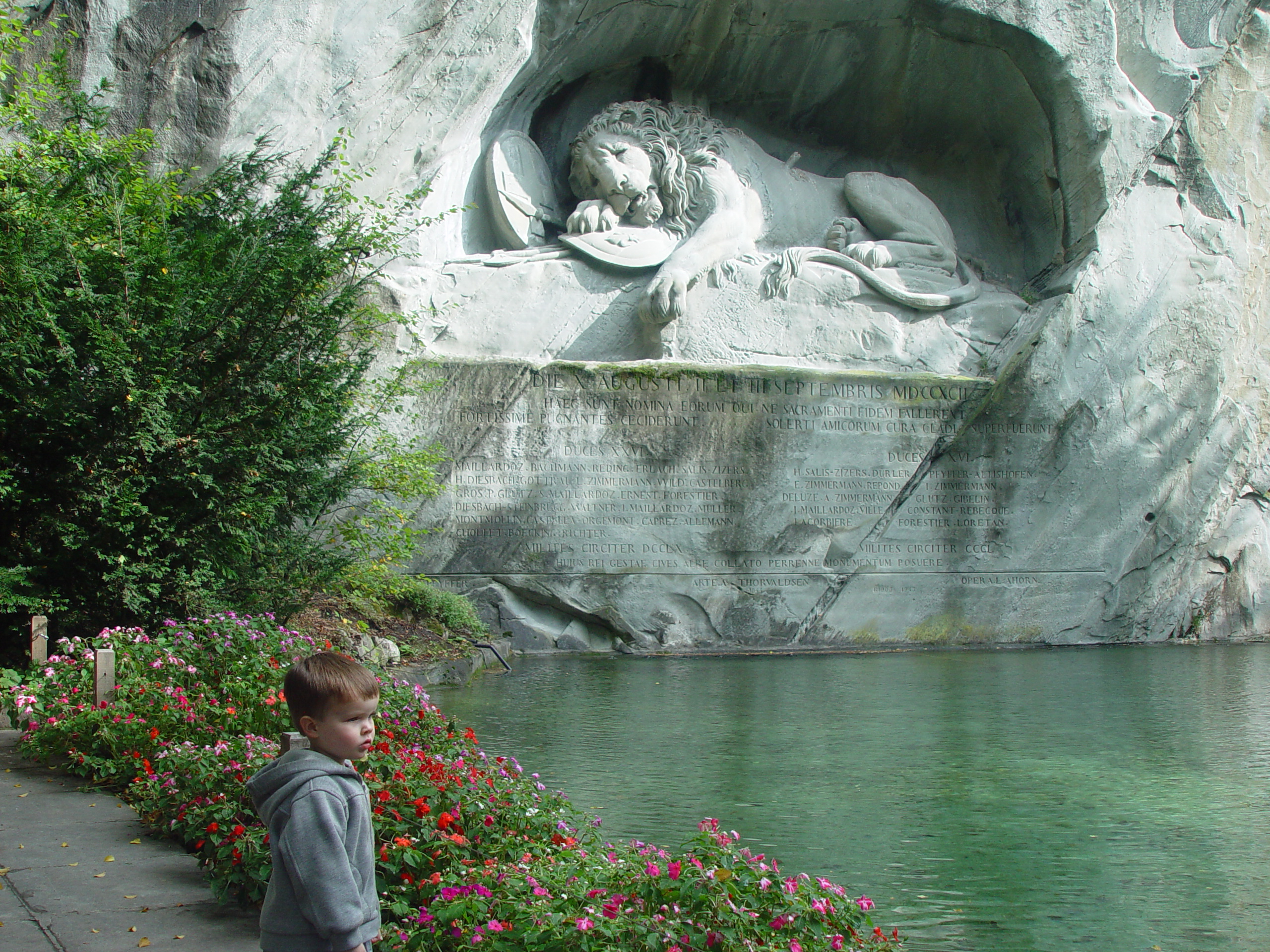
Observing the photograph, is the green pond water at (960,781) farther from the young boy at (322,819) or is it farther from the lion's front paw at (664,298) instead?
the lion's front paw at (664,298)

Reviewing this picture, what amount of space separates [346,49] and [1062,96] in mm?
6747

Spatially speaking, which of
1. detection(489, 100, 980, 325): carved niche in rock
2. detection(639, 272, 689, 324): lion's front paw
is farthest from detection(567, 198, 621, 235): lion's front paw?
detection(639, 272, 689, 324): lion's front paw

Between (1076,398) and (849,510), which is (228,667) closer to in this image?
(849,510)

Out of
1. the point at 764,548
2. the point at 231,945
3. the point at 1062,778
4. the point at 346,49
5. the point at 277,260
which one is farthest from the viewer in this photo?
the point at 764,548

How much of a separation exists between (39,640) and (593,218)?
6492mm

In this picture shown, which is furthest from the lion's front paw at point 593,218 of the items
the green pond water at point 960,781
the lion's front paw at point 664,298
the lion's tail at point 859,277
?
the green pond water at point 960,781

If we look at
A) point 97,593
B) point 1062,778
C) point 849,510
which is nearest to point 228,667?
point 97,593

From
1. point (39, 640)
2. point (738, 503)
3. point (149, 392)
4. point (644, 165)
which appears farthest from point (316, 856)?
point (644, 165)

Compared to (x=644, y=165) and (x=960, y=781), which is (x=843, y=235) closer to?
(x=644, y=165)

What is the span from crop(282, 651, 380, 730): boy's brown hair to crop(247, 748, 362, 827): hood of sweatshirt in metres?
0.06

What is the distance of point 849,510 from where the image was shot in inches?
380

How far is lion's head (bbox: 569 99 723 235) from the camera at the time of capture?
10219mm

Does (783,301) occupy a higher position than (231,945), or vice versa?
(783,301)

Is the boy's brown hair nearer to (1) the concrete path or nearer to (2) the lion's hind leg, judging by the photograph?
(1) the concrete path
